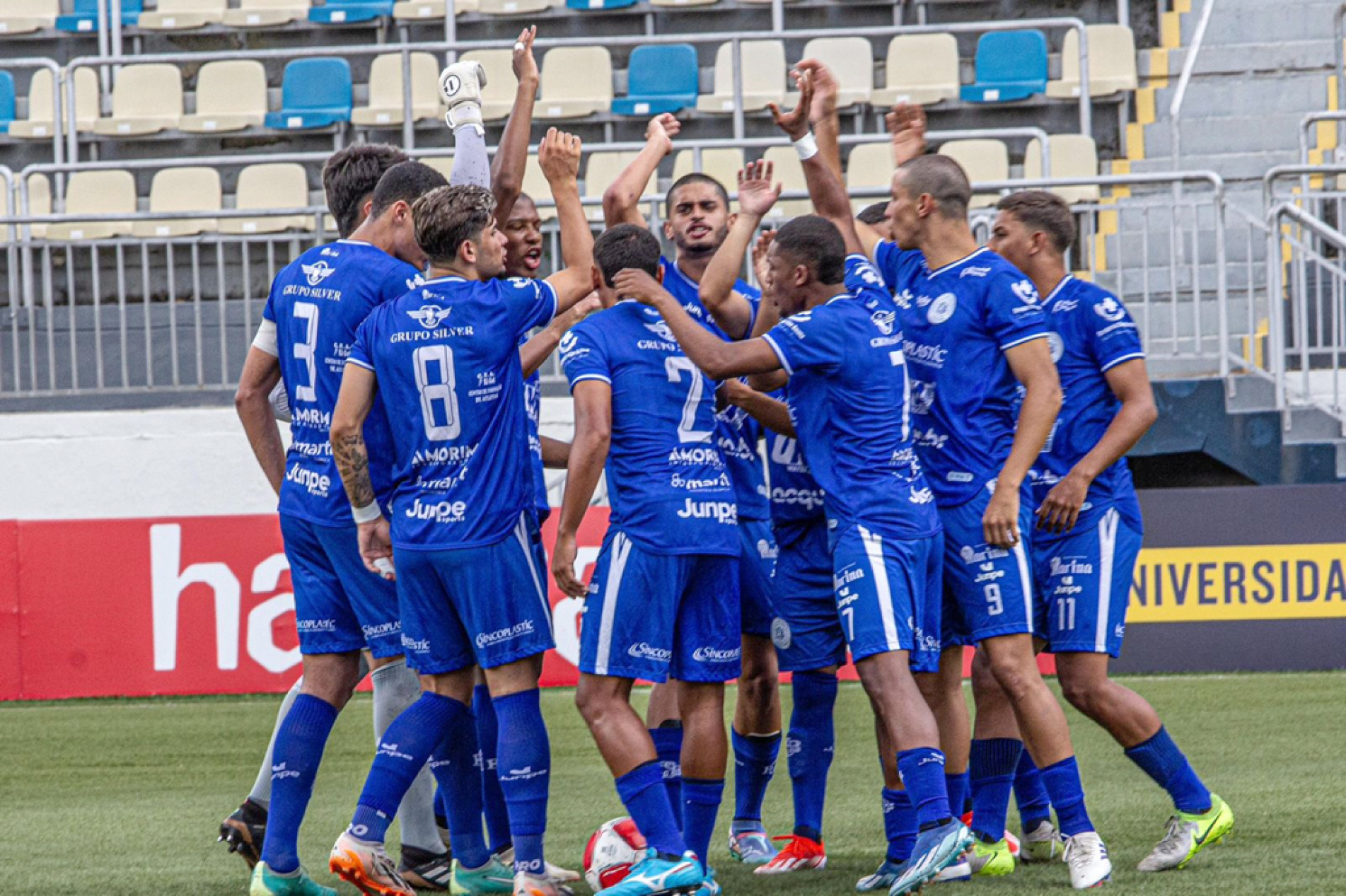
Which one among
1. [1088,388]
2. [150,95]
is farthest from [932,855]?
[150,95]

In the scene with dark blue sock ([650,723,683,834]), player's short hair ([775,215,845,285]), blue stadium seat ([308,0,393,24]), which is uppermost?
blue stadium seat ([308,0,393,24])

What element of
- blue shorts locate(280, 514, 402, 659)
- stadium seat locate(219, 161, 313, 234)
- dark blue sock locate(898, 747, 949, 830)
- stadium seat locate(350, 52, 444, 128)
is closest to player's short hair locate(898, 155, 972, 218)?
dark blue sock locate(898, 747, 949, 830)

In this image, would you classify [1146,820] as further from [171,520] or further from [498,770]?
[171,520]

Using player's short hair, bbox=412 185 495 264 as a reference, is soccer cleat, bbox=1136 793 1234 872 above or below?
below

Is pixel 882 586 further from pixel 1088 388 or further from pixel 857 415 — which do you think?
pixel 1088 388

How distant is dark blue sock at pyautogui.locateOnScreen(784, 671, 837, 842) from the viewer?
5648mm

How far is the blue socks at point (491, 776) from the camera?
5.56 meters

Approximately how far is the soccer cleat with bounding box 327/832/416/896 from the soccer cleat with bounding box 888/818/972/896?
150 cm

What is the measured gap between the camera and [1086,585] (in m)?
5.45

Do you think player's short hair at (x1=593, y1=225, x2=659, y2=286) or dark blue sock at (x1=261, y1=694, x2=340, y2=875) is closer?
dark blue sock at (x1=261, y1=694, x2=340, y2=875)

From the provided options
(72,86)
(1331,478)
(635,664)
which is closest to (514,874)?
(635,664)

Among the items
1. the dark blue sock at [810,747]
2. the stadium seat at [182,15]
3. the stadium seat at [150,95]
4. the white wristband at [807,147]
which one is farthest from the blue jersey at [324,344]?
the stadium seat at [182,15]

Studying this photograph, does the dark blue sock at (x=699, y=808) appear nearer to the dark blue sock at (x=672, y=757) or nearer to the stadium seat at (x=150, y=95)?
the dark blue sock at (x=672, y=757)

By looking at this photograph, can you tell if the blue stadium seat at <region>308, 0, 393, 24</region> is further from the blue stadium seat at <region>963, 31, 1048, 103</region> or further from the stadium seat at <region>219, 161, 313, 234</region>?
the blue stadium seat at <region>963, 31, 1048, 103</region>
